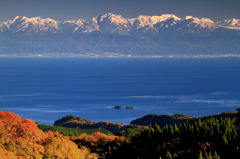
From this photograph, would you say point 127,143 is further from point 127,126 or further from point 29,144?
point 127,126

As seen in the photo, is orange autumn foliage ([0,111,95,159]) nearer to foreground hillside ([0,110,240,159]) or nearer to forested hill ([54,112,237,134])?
foreground hillside ([0,110,240,159])

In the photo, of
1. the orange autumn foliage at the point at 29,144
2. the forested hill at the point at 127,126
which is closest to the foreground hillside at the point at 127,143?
the orange autumn foliage at the point at 29,144

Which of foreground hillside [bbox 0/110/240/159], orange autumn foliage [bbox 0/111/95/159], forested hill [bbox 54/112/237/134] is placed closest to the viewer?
orange autumn foliage [bbox 0/111/95/159]

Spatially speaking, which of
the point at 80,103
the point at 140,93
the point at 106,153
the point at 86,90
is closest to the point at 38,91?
the point at 86,90

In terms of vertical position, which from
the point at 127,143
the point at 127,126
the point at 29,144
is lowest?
the point at 127,143

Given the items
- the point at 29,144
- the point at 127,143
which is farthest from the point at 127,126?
the point at 29,144

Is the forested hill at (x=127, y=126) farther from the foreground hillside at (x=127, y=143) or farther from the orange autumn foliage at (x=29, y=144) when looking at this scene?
the orange autumn foliage at (x=29, y=144)

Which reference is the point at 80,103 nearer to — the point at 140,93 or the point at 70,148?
the point at 140,93

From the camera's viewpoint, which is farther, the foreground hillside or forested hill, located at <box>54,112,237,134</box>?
forested hill, located at <box>54,112,237,134</box>

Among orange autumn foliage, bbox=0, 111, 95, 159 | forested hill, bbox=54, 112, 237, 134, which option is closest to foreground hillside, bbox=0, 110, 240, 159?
orange autumn foliage, bbox=0, 111, 95, 159
